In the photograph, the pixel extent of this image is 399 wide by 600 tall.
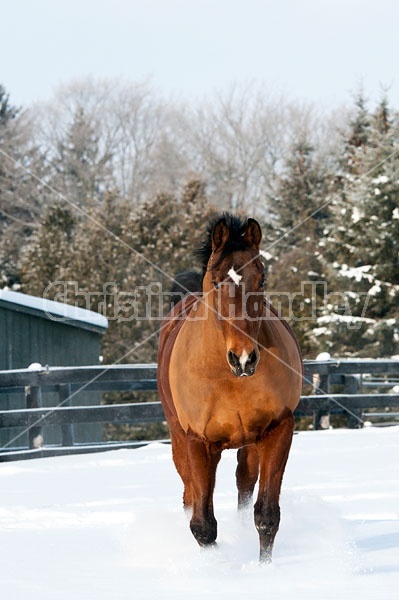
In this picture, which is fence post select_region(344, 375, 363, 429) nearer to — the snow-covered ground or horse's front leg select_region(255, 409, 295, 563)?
the snow-covered ground

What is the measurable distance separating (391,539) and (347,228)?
58.6 ft

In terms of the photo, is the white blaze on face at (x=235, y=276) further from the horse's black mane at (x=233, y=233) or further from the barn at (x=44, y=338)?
the barn at (x=44, y=338)

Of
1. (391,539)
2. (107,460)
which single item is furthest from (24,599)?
(107,460)

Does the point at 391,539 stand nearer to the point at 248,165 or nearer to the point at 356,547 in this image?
the point at 356,547

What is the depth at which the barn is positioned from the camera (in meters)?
14.5

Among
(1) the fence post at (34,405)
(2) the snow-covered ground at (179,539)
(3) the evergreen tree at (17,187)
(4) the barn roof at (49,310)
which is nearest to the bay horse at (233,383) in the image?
(2) the snow-covered ground at (179,539)

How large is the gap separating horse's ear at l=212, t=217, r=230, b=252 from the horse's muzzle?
0.66m

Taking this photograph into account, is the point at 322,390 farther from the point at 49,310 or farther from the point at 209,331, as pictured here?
the point at 209,331

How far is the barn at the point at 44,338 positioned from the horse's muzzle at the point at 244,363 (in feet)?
32.7

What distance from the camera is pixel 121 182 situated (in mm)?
40500

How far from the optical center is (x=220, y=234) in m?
5.04

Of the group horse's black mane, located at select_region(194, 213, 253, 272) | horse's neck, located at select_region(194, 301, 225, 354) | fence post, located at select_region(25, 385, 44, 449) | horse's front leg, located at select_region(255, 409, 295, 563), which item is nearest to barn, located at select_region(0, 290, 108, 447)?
fence post, located at select_region(25, 385, 44, 449)

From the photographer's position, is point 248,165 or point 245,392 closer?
point 245,392

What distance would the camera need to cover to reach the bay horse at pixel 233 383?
4859mm
